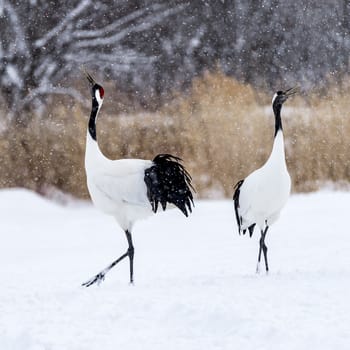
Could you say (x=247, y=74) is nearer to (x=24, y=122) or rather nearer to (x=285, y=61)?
(x=285, y=61)

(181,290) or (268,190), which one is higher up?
(268,190)

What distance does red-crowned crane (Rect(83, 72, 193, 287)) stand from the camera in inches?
295

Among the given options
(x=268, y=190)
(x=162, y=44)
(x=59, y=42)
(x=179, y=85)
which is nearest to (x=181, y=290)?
(x=268, y=190)

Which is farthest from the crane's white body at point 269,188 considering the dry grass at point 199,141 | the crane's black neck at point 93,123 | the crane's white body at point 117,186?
the dry grass at point 199,141

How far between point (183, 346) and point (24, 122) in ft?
38.3

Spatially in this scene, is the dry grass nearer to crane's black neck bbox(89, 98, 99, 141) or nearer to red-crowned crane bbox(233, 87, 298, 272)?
red-crowned crane bbox(233, 87, 298, 272)

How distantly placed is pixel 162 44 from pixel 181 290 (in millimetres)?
11079

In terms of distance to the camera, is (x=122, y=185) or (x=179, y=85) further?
(x=179, y=85)

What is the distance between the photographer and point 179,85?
1677 centimetres

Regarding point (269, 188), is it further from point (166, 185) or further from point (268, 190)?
point (166, 185)

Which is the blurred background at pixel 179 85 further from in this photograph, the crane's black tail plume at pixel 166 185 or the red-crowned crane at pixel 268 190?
the crane's black tail plume at pixel 166 185

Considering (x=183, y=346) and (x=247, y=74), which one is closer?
(x=183, y=346)

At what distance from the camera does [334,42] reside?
17.9 meters

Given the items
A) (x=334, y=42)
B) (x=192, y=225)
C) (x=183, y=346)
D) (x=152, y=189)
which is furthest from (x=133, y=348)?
(x=334, y=42)
